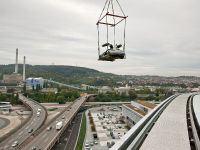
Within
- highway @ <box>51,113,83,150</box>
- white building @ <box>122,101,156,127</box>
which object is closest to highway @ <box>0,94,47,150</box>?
highway @ <box>51,113,83,150</box>

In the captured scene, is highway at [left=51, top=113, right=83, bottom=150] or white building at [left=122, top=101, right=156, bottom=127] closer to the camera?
highway at [left=51, top=113, right=83, bottom=150]

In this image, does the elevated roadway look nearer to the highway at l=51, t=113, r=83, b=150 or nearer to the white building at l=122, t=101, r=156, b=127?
the highway at l=51, t=113, r=83, b=150

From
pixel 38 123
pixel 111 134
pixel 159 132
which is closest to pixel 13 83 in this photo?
pixel 38 123

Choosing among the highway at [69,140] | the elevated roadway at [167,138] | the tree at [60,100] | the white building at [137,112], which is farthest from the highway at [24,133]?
the tree at [60,100]

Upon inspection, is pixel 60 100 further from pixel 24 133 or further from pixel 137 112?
pixel 24 133

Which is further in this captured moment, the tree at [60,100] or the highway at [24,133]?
the tree at [60,100]

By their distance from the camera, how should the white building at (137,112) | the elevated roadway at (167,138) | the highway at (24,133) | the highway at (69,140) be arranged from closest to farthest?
the elevated roadway at (167,138) → the highway at (24,133) → the highway at (69,140) → the white building at (137,112)

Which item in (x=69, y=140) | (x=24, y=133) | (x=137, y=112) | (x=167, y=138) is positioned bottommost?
(x=69, y=140)

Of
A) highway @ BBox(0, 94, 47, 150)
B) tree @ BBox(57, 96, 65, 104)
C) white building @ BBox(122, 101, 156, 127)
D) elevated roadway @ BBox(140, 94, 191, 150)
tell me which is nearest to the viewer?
elevated roadway @ BBox(140, 94, 191, 150)

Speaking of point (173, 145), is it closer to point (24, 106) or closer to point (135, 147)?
point (135, 147)

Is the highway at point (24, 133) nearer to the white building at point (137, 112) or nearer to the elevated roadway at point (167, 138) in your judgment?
the white building at point (137, 112)

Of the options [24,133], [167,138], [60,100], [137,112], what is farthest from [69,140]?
[60,100]

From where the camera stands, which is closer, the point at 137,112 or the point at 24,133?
the point at 24,133
